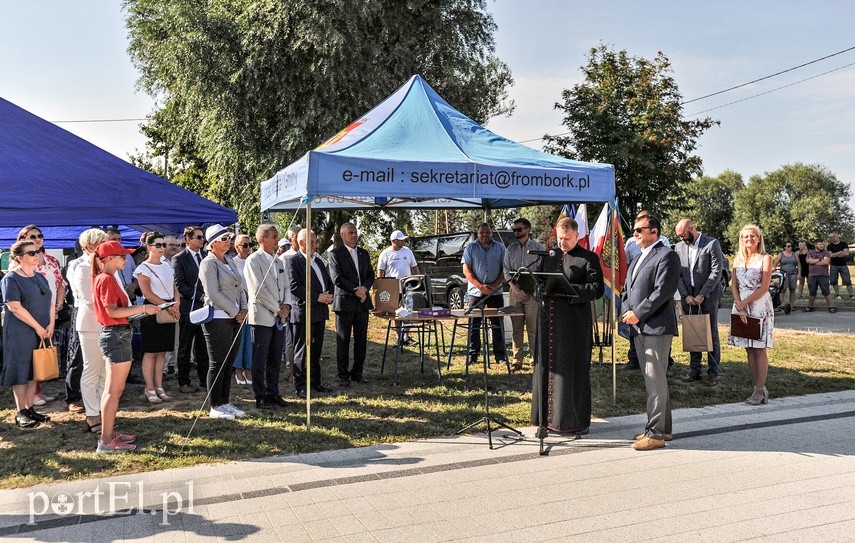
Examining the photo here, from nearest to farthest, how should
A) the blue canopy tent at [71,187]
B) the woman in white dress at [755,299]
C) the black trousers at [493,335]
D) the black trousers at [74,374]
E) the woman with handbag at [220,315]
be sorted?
the woman with handbag at [220,315], the black trousers at [74,374], the woman in white dress at [755,299], the blue canopy tent at [71,187], the black trousers at [493,335]

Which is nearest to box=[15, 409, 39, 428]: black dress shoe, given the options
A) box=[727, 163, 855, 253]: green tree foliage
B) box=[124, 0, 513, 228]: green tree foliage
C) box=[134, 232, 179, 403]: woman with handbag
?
box=[134, 232, 179, 403]: woman with handbag

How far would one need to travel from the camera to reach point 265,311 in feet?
23.7

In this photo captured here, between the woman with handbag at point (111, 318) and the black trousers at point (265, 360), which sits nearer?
the woman with handbag at point (111, 318)

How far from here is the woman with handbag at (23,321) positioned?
6426 mm

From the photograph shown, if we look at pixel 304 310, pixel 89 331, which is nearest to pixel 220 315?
pixel 89 331

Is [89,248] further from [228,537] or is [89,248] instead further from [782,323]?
[782,323]

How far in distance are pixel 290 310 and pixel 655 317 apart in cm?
391

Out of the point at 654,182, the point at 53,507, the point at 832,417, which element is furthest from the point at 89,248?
the point at 654,182

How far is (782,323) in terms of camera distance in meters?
15.4

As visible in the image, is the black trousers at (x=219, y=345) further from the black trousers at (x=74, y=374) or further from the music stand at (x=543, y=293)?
the music stand at (x=543, y=293)

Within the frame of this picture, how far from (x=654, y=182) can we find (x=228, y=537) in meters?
22.2

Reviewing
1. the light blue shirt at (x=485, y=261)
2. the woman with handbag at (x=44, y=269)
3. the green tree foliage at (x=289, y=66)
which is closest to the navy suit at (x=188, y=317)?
the woman with handbag at (x=44, y=269)

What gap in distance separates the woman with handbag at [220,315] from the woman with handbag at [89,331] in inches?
38.2

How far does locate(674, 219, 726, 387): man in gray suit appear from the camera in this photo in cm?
836
